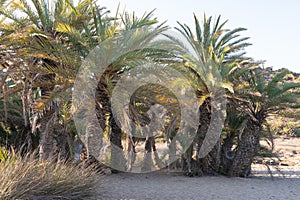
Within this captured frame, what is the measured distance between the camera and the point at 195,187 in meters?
9.62

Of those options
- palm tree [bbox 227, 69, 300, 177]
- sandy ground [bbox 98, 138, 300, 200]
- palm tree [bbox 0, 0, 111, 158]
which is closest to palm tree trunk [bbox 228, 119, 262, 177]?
palm tree [bbox 227, 69, 300, 177]

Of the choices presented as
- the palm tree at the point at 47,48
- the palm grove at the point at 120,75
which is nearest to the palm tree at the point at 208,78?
the palm grove at the point at 120,75

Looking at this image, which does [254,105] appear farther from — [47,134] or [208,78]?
[47,134]

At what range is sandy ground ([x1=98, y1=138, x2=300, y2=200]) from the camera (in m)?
8.38


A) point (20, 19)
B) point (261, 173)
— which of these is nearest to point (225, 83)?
point (261, 173)

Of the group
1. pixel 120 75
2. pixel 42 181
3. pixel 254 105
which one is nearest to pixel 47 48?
pixel 120 75

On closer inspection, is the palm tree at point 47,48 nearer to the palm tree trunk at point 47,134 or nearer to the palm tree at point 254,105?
the palm tree trunk at point 47,134

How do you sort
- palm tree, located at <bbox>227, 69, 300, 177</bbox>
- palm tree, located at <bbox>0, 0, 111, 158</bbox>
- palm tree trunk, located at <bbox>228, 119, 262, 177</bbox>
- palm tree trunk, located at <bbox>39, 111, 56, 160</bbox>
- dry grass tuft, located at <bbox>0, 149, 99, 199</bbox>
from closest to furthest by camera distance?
dry grass tuft, located at <bbox>0, 149, 99, 199</bbox>, palm tree, located at <bbox>0, 0, 111, 158</bbox>, palm tree trunk, located at <bbox>39, 111, 56, 160</bbox>, palm tree, located at <bbox>227, 69, 300, 177</bbox>, palm tree trunk, located at <bbox>228, 119, 262, 177</bbox>

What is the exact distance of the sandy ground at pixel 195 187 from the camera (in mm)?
8375

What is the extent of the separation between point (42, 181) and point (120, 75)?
418 centimetres

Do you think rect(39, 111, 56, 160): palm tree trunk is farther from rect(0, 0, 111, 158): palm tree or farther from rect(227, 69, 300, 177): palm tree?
rect(227, 69, 300, 177): palm tree

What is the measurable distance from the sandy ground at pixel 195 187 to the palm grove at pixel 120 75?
778 mm

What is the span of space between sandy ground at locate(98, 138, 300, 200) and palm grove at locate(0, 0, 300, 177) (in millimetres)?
778

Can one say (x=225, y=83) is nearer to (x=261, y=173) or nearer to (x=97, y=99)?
(x=97, y=99)
